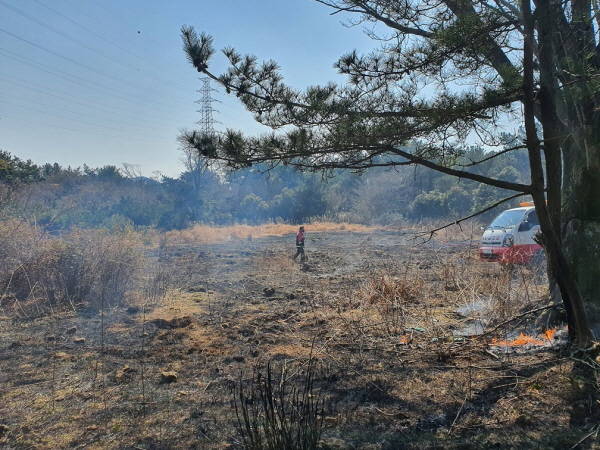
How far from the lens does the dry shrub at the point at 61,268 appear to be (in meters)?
8.27

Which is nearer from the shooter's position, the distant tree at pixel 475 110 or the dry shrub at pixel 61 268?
the distant tree at pixel 475 110

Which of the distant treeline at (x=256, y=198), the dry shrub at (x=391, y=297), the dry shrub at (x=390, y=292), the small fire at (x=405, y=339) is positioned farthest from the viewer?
the distant treeline at (x=256, y=198)

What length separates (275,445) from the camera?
7.70 feet

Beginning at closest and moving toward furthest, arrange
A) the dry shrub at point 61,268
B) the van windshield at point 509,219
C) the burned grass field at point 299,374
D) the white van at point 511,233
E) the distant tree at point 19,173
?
the burned grass field at point 299,374, the dry shrub at point 61,268, the white van at point 511,233, the van windshield at point 509,219, the distant tree at point 19,173

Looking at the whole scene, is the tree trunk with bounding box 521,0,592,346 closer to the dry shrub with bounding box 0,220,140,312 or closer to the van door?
the dry shrub with bounding box 0,220,140,312

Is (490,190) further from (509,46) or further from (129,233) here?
(509,46)

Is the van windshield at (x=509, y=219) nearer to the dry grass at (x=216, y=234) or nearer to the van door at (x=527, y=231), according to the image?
the van door at (x=527, y=231)

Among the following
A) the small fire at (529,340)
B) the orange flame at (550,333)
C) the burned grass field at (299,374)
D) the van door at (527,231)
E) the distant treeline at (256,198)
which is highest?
the distant treeline at (256,198)

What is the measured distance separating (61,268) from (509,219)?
1075cm

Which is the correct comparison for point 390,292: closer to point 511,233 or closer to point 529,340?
point 529,340

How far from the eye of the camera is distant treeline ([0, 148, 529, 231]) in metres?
33.8

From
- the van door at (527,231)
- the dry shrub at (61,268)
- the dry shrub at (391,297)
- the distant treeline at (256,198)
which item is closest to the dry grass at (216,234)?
the distant treeline at (256,198)

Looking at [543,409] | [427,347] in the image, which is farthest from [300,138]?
[543,409]

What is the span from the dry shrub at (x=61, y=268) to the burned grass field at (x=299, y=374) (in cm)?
41
